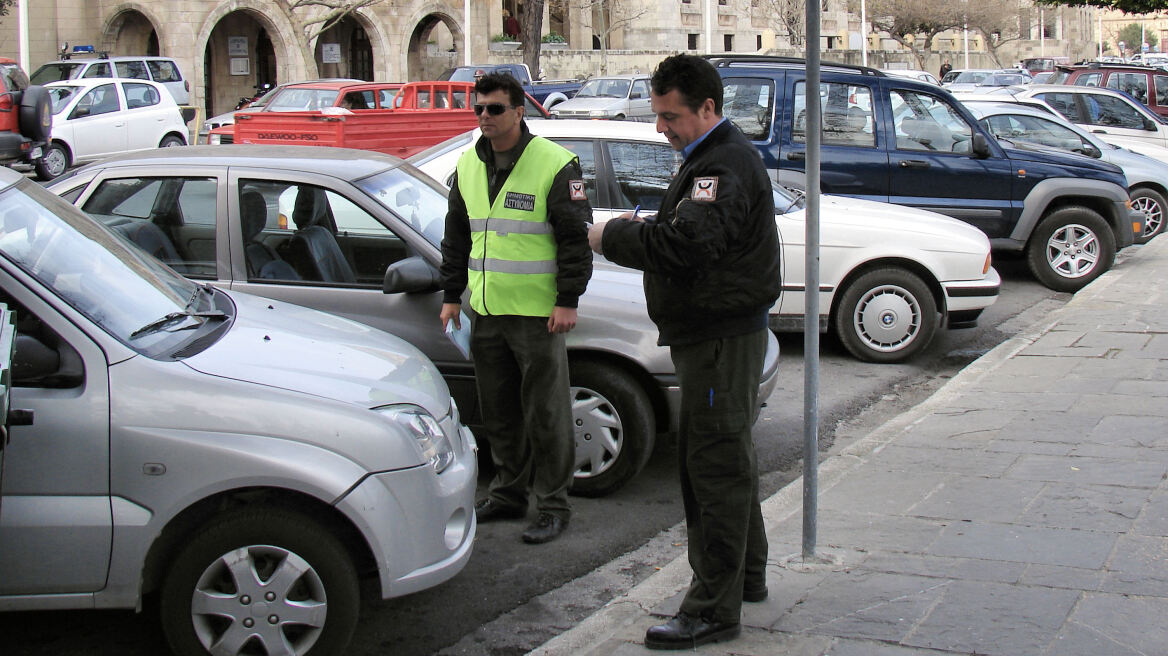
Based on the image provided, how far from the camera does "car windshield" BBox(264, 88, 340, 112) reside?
2131cm

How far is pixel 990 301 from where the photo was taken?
27.8 feet

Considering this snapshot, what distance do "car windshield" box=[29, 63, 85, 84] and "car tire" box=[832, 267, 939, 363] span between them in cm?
2302

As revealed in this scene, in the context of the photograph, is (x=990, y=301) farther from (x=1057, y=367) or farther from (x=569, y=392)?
(x=569, y=392)

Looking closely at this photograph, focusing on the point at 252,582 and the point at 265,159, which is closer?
the point at 252,582

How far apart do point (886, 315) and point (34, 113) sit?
42.9 feet

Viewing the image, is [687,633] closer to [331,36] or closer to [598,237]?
[598,237]

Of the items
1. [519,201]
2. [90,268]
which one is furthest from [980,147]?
[90,268]

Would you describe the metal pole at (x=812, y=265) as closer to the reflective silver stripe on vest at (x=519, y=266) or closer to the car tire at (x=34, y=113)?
the reflective silver stripe on vest at (x=519, y=266)

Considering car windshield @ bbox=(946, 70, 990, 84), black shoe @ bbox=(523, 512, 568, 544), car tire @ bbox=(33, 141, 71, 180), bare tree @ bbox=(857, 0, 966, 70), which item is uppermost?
bare tree @ bbox=(857, 0, 966, 70)

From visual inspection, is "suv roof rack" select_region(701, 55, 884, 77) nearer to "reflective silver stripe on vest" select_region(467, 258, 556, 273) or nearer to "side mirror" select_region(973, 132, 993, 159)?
"side mirror" select_region(973, 132, 993, 159)

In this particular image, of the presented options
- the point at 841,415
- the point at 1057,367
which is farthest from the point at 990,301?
the point at 841,415

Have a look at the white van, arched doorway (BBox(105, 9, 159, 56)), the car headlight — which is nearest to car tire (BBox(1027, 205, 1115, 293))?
the car headlight

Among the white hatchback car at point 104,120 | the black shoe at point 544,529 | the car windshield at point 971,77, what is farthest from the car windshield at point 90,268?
the car windshield at point 971,77

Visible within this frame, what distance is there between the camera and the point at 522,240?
16.0ft
